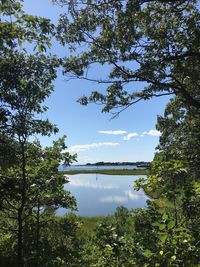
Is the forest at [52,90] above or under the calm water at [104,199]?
above

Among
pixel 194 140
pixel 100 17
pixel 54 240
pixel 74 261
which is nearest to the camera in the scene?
pixel 74 261

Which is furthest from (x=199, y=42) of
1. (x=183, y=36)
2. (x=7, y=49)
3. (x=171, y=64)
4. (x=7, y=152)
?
(x=7, y=152)

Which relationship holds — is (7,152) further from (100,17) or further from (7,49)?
(100,17)

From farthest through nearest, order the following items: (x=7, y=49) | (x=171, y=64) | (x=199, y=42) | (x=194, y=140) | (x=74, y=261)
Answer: (x=194, y=140) → (x=171, y=64) → (x=199, y=42) → (x=74, y=261) → (x=7, y=49)

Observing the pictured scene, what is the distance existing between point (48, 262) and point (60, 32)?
744 cm

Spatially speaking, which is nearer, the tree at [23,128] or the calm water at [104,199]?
the tree at [23,128]

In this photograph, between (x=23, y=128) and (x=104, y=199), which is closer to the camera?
(x=23, y=128)

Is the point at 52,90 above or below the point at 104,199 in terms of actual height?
above

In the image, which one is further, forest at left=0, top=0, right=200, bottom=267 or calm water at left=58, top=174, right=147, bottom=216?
calm water at left=58, top=174, right=147, bottom=216

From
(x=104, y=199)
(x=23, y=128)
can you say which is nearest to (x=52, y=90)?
(x=23, y=128)

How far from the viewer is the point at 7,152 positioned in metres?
8.02

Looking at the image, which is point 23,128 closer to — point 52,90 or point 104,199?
point 52,90

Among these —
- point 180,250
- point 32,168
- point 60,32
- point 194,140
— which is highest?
point 60,32

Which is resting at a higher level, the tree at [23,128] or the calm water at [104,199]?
the tree at [23,128]
